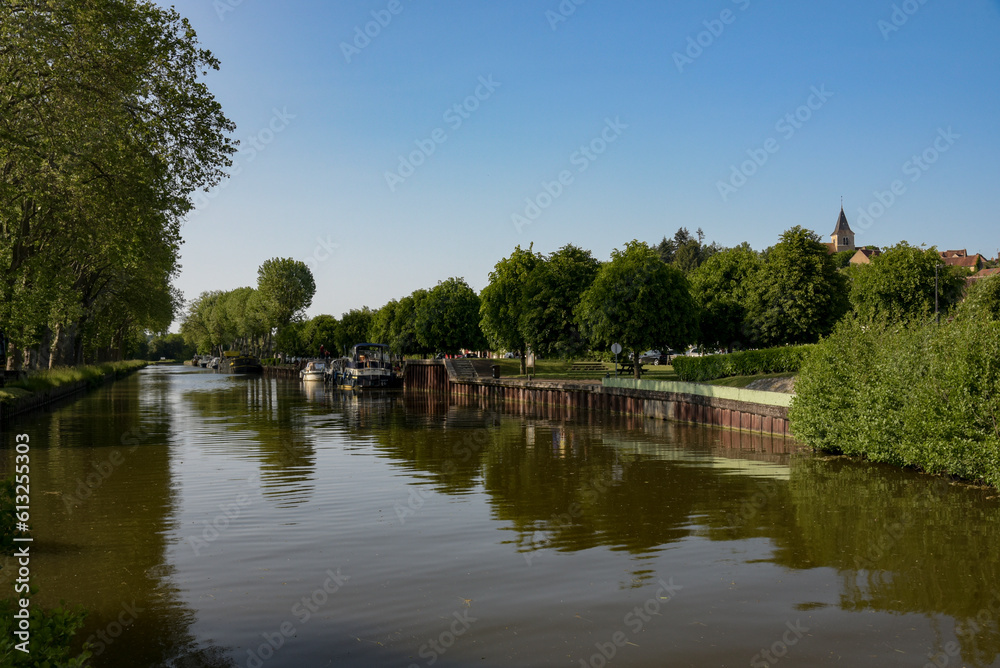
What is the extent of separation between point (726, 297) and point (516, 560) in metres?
48.7

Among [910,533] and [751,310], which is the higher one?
[751,310]

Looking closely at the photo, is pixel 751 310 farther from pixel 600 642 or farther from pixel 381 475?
pixel 600 642

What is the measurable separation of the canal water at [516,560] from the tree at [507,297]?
1408 inches

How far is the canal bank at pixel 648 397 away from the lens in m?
27.2

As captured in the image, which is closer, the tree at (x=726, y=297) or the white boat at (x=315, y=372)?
the tree at (x=726, y=297)

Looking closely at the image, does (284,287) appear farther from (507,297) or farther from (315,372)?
(507,297)

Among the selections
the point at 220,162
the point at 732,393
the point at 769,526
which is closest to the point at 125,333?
the point at 220,162

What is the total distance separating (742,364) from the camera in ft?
135

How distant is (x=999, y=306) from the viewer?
51.0 m

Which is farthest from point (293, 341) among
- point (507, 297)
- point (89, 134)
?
point (89, 134)

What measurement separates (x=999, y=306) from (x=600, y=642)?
2121 inches

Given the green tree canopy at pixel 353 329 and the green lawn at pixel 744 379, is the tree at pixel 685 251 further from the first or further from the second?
the green lawn at pixel 744 379

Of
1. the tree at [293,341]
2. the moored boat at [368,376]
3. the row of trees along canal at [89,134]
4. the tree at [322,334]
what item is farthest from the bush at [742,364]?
the tree at [293,341]

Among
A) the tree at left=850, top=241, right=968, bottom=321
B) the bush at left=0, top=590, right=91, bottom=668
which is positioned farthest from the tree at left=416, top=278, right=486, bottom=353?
the bush at left=0, top=590, right=91, bottom=668
